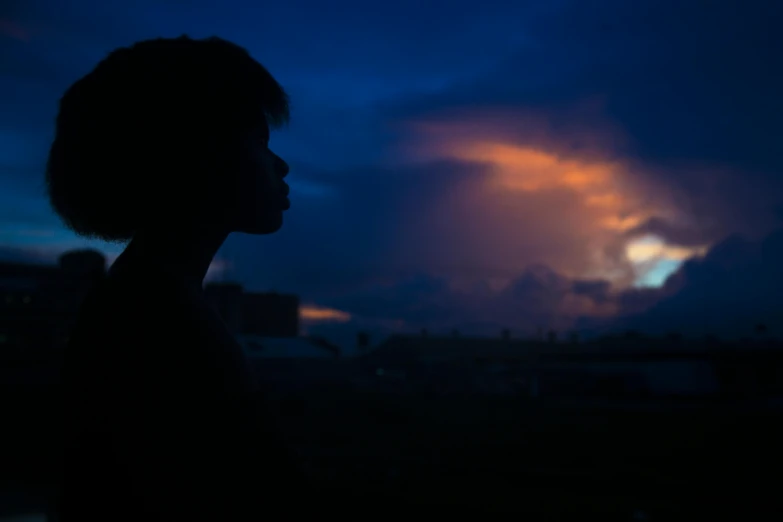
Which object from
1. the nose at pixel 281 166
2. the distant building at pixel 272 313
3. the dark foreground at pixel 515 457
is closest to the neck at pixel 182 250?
the nose at pixel 281 166

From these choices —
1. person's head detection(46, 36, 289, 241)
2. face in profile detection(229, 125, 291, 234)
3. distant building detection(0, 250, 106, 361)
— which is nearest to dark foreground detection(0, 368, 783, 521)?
person's head detection(46, 36, 289, 241)

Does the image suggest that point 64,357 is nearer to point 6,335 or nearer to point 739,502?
point 739,502

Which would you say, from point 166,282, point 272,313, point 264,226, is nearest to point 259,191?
point 264,226

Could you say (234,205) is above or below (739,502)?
above

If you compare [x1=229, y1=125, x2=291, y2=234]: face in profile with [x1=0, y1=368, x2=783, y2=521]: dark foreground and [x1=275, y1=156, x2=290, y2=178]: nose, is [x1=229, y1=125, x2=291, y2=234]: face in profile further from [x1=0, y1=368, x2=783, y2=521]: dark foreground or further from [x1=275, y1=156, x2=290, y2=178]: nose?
[x1=0, y1=368, x2=783, y2=521]: dark foreground

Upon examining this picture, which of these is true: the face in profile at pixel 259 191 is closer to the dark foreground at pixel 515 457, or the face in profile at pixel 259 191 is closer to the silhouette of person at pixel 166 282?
the silhouette of person at pixel 166 282

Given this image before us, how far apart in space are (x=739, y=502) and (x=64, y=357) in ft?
66.7

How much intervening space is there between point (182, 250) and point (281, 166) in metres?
0.33

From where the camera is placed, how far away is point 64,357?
4.09 ft

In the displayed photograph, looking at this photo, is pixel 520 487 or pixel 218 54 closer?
pixel 218 54

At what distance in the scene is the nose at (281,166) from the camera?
1.51 m

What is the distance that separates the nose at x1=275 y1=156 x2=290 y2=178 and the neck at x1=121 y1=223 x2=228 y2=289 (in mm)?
220

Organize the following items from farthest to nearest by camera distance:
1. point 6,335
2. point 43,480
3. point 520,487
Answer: point 6,335 < point 520,487 < point 43,480

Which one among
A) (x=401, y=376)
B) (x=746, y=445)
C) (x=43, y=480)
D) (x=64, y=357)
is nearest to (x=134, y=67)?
(x=64, y=357)
